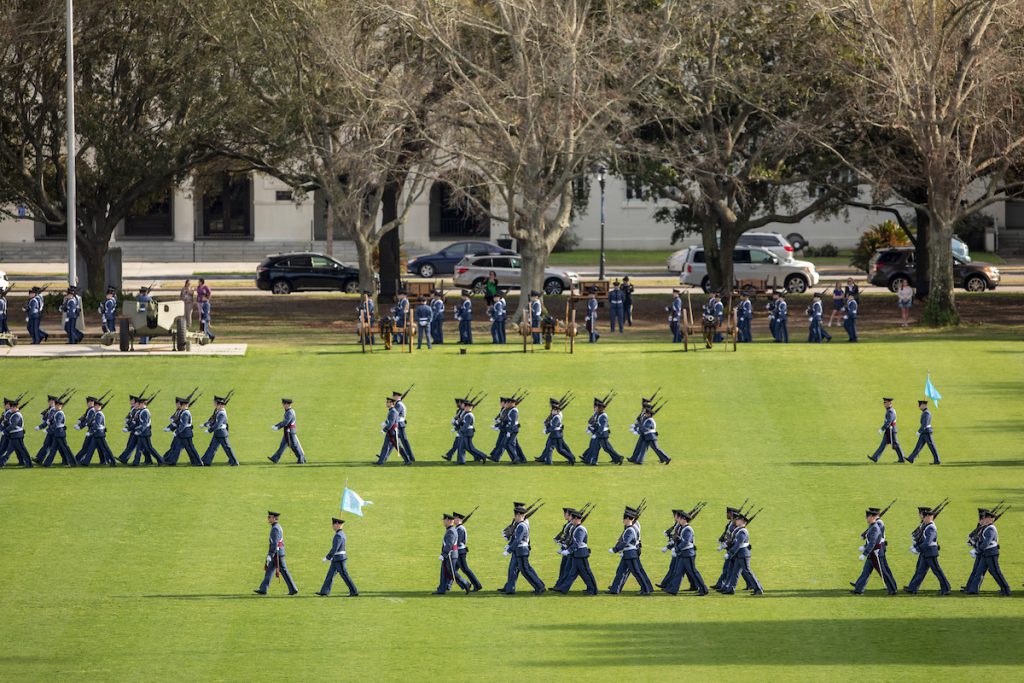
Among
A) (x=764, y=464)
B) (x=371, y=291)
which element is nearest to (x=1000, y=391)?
(x=764, y=464)

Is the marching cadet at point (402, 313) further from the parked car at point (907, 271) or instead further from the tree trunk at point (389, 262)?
the parked car at point (907, 271)

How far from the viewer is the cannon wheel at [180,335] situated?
37.9 metres

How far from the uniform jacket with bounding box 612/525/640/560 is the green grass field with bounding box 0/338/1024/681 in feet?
1.93

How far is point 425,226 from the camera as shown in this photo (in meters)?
→ 75.1

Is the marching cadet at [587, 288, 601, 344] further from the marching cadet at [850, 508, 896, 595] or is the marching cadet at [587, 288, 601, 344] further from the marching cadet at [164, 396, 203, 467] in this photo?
the marching cadet at [850, 508, 896, 595]

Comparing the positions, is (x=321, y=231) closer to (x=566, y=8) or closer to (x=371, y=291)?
(x=371, y=291)

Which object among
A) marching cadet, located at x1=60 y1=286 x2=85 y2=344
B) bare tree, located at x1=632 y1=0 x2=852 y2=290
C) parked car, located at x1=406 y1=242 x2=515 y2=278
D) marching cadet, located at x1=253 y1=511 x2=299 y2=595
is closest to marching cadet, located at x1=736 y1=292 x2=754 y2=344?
bare tree, located at x1=632 y1=0 x2=852 y2=290

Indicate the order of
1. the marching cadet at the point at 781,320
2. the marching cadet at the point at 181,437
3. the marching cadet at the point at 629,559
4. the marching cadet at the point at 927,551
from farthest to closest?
the marching cadet at the point at 781,320, the marching cadet at the point at 181,437, the marching cadet at the point at 629,559, the marching cadet at the point at 927,551

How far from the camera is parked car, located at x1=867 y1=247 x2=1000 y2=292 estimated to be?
5400cm

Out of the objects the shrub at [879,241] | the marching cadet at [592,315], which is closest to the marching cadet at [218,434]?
the marching cadet at [592,315]

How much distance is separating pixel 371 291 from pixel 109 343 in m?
9.19

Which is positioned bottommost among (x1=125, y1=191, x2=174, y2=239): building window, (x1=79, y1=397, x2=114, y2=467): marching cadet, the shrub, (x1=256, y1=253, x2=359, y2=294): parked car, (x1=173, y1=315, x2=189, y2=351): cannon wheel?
(x1=79, y1=397, x2=114, y2=467): marching cadet

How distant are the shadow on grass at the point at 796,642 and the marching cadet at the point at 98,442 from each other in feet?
36.4

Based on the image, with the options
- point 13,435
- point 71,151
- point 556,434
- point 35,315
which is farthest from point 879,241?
point 13,435
